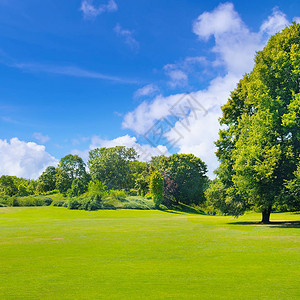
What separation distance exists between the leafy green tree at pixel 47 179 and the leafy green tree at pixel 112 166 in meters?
19.5

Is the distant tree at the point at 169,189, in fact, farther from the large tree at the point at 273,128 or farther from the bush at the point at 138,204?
the large tree at the point at 273,128

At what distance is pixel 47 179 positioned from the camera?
11394 cm

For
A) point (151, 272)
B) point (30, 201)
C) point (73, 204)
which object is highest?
point (151, 272)

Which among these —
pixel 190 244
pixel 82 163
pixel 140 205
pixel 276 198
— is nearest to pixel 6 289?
pixel 190 244

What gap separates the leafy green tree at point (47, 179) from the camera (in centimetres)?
11356

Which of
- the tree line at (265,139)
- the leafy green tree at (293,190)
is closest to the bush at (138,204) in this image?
the tree line at (265,139)

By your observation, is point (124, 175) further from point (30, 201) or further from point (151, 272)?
point (151, 272)

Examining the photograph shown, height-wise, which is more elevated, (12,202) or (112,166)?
(112,166)

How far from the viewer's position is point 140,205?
71812 millimetres

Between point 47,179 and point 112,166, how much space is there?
29.3 m

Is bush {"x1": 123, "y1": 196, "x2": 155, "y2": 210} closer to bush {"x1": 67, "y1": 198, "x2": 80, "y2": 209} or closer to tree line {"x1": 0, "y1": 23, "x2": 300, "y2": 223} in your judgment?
bush {"x1": 67, "y1": 198, "x2": 80, "y2": 209}

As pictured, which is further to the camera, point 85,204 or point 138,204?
point 138,204

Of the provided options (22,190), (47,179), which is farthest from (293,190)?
(47,179)

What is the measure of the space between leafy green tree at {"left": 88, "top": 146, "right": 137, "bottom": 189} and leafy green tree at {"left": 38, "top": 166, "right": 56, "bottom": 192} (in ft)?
64.1
